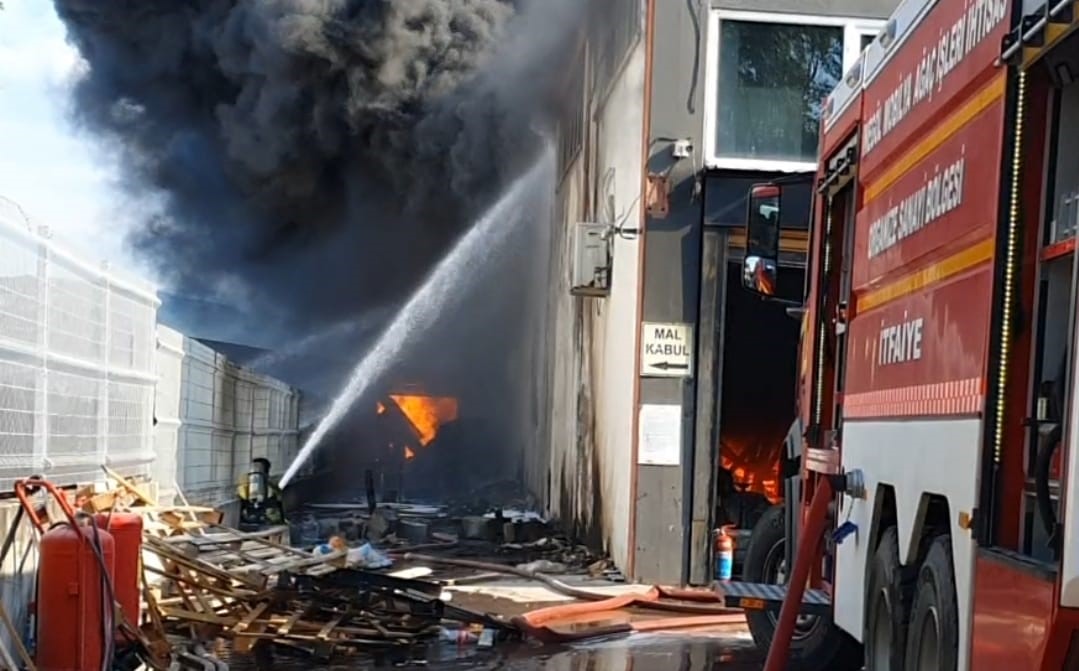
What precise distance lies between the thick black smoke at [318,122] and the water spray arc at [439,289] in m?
0.34

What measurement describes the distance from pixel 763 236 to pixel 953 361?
9.64ft

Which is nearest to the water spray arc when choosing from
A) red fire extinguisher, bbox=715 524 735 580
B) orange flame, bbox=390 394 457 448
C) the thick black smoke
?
the thick black smoke

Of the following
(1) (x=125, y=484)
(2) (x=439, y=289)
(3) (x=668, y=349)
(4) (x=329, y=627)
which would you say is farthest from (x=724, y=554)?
(2) (x=439, y=289)

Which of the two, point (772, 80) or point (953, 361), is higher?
point (772, 80)

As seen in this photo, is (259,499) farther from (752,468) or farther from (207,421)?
(752,468)

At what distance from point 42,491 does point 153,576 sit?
174 centimetres

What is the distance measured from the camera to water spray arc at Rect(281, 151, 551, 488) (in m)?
22.1

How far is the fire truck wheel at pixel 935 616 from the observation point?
3.88 metres

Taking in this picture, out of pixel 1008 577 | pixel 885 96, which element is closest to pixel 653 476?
pixel 885 96

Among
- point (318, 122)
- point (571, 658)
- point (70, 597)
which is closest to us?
point (70, 597)

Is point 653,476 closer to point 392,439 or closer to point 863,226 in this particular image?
point 863,226

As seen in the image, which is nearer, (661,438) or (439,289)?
(661,438)

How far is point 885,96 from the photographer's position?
532cm

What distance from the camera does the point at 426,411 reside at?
25.8 m
